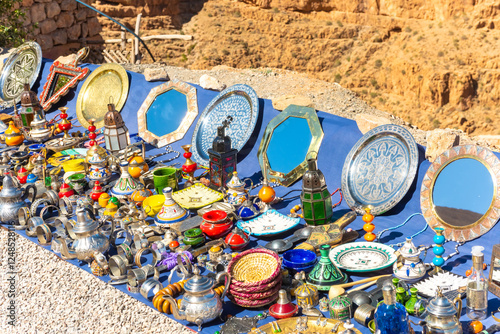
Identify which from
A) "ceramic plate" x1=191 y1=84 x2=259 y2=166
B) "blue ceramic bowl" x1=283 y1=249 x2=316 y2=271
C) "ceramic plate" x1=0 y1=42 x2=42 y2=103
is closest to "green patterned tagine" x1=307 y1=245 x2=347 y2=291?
"blue ceramic bowl" x1=283 y1=249 x2=316 y2=271

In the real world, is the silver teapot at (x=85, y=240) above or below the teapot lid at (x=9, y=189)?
below

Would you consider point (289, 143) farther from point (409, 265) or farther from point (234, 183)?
point (409, 265)

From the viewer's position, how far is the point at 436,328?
11.5 ft

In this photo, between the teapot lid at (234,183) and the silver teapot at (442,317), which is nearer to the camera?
the silver teapot at (442,317)

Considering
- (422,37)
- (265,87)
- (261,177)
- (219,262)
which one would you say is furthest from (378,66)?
(219,262)

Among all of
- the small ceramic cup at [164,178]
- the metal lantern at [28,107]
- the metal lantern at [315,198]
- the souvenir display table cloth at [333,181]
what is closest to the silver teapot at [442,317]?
the souvenir display table cloth at [333,181]

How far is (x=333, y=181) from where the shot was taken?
19.3ft

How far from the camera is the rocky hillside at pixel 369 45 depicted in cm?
2072

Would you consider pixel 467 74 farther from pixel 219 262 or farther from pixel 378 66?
pixel 219 262

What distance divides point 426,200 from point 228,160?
1.97 m

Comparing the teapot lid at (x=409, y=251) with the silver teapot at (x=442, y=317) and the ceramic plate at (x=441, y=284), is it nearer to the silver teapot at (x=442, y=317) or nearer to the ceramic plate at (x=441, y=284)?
the ceramic plate at (x=441, y=284)

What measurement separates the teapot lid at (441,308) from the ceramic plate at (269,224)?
1.82 metres

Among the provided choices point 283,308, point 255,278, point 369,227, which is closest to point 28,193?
point 255,278

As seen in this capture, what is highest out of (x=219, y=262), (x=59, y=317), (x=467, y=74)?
(x=219, y=262)
